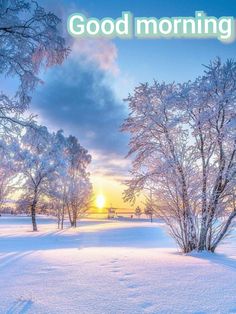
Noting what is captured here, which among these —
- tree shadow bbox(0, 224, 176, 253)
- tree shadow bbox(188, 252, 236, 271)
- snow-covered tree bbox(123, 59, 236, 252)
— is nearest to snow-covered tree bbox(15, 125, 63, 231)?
tree shadow bbox(0, 224, 176, 253)

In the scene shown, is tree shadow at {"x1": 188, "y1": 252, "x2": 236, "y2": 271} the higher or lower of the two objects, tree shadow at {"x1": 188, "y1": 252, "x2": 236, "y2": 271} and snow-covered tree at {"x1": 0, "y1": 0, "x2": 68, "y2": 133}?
the lower

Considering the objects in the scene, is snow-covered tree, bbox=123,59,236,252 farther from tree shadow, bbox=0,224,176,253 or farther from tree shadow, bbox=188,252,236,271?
tree shadow, bbox=0,224,176,253

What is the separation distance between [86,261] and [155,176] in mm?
4308

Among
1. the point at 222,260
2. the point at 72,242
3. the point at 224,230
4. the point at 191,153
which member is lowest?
the point at 72,242

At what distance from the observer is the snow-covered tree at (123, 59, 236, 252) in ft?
35.0

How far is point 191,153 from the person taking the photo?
11211 millimetres

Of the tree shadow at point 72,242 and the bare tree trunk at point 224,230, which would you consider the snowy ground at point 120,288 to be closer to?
the bare tree trunk at point 224,230

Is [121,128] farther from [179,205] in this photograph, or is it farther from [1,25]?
[1,25]

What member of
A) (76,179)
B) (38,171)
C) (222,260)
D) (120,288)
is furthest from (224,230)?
(76,179)

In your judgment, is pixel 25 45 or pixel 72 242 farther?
pixel 72 242

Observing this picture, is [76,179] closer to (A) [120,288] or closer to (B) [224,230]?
(B) [224,230]

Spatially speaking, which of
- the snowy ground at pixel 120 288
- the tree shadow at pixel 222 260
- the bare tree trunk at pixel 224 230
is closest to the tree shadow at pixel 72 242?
the bare tree trunk at pixel 224 230

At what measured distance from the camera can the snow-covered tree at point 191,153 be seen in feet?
35.0

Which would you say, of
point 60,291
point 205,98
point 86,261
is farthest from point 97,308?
point 205,98
